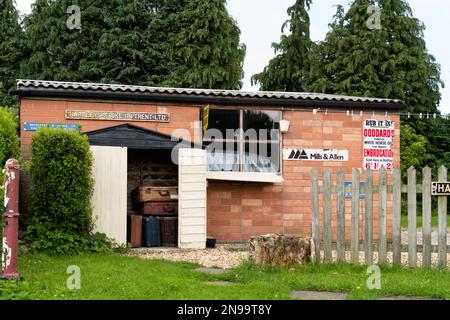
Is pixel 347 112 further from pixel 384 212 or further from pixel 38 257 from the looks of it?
pixel 38 257

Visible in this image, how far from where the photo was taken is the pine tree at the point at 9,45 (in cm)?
2975

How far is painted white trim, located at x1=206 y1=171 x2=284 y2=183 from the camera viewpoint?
42.0 ft

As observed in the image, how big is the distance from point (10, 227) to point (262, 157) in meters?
7.34

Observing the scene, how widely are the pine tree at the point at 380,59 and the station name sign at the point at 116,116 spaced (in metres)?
17.5

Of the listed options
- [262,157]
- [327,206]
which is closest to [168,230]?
[262,157]

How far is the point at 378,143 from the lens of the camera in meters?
13.8

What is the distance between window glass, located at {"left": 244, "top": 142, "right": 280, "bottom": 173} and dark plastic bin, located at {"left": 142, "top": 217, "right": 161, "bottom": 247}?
7.95 ft

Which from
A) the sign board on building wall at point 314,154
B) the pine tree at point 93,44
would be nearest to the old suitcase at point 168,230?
the sign board on building wall at point 314,154

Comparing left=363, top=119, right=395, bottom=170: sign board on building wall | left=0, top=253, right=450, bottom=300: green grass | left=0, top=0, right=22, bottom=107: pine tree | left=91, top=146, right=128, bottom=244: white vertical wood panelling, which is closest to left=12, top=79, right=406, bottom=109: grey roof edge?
left=363, top=119, right=395, bottom=170: sign board on building wall

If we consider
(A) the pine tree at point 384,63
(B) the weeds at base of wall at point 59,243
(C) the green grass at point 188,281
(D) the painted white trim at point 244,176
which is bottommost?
(C) the green grass at point 188,281

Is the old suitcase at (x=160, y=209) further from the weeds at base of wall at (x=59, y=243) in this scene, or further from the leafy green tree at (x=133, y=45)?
the leafy green tree at (x=133, y=45)

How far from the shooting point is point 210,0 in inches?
1151

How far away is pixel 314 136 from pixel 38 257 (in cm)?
648

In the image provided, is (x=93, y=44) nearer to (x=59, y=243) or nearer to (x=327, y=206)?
(x=59, y=243)
